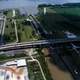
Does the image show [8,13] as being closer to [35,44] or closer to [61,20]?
[61,20]

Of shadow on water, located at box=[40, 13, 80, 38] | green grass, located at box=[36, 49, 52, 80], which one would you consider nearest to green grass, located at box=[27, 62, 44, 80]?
green grass, located at box=[36, 49, 52, 80]

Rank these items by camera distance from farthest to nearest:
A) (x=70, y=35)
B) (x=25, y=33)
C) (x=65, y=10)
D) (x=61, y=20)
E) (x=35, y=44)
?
(x=65, y=10), (x=61, y=20), (x=25, y=33), (x=70, y=35), (x=35, y=44)

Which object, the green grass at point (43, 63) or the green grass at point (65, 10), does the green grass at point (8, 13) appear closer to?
the green grass at point (65, 10)

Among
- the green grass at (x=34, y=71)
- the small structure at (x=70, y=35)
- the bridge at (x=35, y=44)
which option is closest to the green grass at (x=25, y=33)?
the bridge at (x=35, y=44)

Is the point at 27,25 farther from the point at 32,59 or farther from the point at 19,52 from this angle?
the point at 32,59

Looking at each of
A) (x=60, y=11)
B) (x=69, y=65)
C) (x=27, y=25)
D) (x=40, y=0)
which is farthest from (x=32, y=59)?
(x=40, y=0)

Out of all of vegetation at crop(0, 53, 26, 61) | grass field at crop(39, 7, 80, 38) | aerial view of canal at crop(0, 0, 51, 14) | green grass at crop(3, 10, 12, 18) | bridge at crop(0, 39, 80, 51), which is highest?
bridge at crop(0, 39, 80, 51)

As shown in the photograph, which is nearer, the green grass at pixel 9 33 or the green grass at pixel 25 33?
the green grass at pixel 9 33

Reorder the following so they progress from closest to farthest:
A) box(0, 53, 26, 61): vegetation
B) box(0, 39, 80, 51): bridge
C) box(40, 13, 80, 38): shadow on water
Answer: box(0, 53, 26, 61): vegetation
box(0, 39, 80, 51): bridge
box(40, 13, 80, 38): shadow on water

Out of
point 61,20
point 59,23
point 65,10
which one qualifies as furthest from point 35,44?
point 65,10

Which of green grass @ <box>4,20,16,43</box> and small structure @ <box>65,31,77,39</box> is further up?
small structure @ <box>65,31,77,39</box>

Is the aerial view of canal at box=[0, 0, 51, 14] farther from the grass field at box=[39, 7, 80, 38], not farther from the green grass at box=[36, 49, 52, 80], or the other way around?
the green grass at box=[36, 49, 52, 80]
